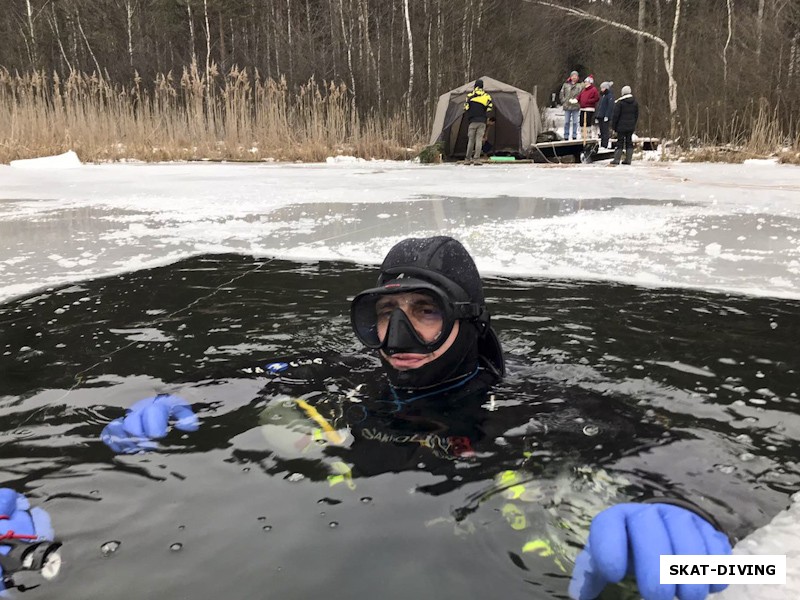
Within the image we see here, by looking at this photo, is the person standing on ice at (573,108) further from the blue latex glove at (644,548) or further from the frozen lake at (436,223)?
the blue latex glove at (644,548)

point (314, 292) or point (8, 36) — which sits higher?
point (8, 36)

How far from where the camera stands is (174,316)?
2.85 m

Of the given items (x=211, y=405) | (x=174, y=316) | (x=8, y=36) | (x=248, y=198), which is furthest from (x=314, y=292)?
(x=8, y=36)

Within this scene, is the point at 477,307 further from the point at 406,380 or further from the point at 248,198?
the point at 248,198

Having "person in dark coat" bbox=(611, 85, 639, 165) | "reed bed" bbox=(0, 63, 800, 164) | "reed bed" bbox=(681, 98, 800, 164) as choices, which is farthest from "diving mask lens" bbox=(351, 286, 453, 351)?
"reed bed" bbox=(0, 63, 800, 164)

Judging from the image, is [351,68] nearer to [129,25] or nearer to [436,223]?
[129,25]

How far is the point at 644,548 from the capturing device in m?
1.16

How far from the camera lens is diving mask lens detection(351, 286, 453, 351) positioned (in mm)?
1891

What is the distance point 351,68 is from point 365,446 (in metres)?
17.3

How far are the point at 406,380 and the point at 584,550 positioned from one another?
0.81m

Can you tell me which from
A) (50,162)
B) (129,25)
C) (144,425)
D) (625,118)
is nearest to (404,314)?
(144,425)

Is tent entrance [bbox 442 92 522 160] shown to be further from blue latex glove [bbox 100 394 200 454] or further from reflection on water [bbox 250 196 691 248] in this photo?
blue latex glove [bbox 100 394 200 454]

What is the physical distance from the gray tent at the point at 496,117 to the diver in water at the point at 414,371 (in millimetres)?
11387

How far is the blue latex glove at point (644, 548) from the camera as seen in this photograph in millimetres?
1116
